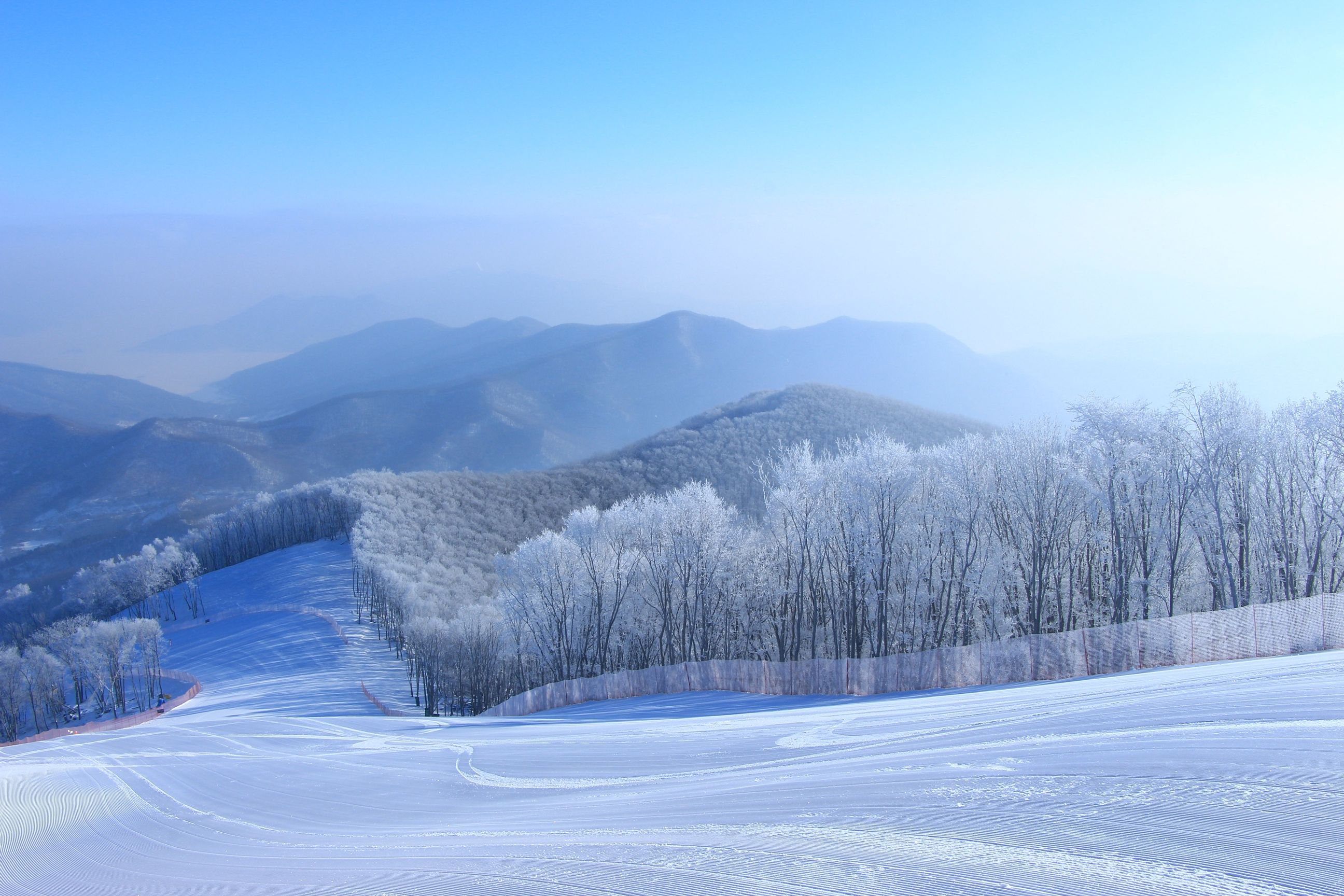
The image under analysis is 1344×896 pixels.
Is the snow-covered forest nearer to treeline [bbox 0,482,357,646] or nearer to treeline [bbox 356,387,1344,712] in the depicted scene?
treeline [bbox 356,387,1344,712]

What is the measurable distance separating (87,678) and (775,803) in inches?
3319

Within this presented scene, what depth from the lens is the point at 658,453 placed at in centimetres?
11494

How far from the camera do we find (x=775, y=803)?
9.57m

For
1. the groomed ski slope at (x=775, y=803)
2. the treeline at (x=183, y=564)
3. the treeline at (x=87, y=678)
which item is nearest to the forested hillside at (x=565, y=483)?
the treeline at (x=183, y=564)

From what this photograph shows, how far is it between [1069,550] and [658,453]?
76588 mm

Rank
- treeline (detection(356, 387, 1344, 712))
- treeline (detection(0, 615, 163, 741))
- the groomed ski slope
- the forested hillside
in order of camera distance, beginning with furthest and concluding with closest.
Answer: the forested hillside, treeline (detection(0, 615, 163, 741)), treeline (detection(356, 387, 1344, 712)), the groomed ski slope

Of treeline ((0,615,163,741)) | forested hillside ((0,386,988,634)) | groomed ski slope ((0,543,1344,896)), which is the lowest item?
treeline ((0,615,163,741))

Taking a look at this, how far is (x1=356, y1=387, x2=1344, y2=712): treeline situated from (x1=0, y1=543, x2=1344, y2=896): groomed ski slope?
24.3 metres

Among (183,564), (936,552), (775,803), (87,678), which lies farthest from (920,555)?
(183,564)

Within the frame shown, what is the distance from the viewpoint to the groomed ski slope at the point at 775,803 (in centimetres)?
642

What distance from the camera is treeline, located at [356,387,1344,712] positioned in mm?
37906

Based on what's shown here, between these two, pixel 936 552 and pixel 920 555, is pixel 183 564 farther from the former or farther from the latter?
pixel 936 552

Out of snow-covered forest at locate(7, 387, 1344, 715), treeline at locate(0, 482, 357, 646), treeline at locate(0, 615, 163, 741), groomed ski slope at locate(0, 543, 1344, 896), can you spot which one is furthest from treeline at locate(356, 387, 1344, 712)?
treeline at locate(0, 482, 357, 646)

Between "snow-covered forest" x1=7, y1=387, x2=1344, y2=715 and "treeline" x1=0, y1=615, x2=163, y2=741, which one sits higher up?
"snow-covered forest" x1=7, y1=387, x2=1344, y2=715
